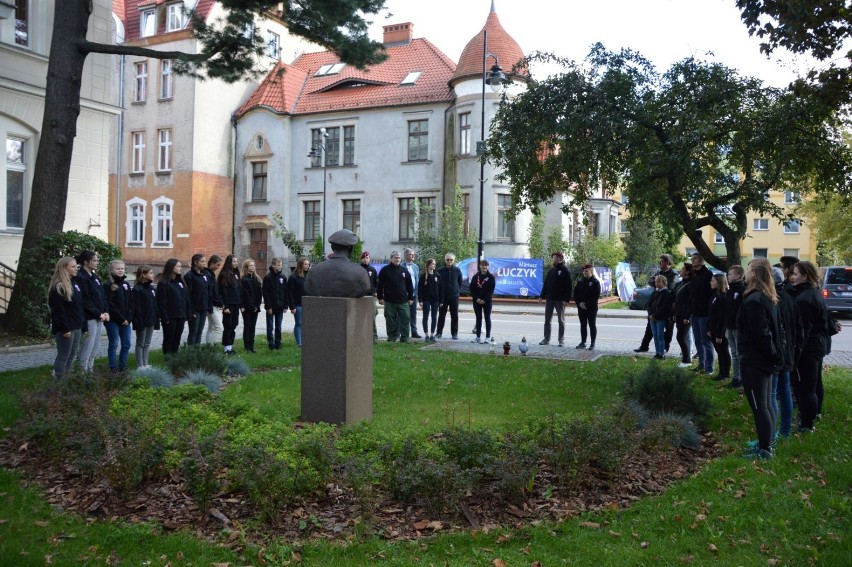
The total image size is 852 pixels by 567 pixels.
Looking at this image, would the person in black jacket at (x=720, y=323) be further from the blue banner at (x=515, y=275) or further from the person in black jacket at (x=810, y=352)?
the blue banner at (x=515, y=275)

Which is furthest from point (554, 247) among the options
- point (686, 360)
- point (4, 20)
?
point (4, 20)

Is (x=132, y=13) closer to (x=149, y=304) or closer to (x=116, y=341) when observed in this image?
(x=149, y=304)

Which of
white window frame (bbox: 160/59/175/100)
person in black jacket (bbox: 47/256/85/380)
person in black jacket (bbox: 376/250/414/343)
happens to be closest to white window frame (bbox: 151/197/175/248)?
white window frame (bbox: 160/59/175/100)

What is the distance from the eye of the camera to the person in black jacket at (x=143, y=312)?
11.4 meters

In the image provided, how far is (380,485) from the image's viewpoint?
592cm

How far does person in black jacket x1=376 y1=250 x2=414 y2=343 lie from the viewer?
16.3 metres

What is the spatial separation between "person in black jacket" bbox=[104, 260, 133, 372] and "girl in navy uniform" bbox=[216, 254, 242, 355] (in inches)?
105

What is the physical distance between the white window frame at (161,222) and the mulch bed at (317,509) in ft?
119

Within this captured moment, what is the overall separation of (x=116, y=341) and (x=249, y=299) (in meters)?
3.42

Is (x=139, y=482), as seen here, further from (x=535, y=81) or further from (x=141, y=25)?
(x=141, y=25)

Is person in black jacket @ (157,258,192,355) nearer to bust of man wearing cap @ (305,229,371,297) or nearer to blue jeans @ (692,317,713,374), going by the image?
bust of man wearing cap @ (305,229,371,297)

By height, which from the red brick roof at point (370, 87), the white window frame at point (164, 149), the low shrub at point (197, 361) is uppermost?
the red brick roof at point (370, 87)

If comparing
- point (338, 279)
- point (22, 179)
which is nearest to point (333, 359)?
point (338, 279)

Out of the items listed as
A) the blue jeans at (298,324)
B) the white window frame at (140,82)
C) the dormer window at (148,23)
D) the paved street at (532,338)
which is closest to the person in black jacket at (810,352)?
the paved street at (532,338)
